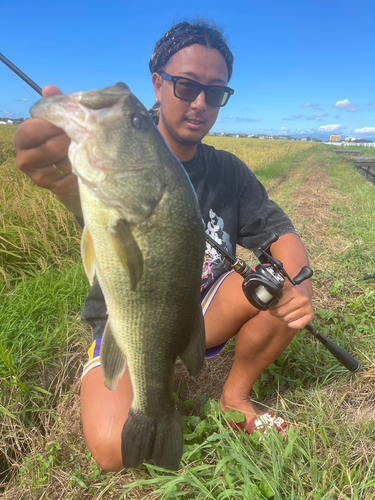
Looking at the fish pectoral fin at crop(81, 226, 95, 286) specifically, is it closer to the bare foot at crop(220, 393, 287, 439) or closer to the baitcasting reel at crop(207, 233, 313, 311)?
the baitcasting reel at crop(207, 233, 313, 311)

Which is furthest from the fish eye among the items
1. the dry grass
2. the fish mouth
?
the dry grass

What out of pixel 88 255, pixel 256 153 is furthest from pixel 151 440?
pixel 256 153

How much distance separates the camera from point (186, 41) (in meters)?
2.52

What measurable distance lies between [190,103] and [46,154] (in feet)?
4.64

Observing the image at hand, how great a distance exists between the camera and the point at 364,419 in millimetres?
2248

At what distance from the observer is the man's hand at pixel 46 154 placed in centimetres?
144

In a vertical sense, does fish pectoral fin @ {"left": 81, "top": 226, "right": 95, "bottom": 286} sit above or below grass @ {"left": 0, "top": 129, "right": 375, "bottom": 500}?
above

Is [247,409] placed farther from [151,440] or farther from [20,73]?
[20,73]

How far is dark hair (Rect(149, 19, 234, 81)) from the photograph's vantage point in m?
2.53

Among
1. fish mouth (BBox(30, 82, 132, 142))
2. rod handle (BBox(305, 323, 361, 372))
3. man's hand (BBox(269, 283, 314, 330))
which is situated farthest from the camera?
rod handle (BBox(305, 323, 361, 372))

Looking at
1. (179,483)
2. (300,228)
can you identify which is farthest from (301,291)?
(300,228)

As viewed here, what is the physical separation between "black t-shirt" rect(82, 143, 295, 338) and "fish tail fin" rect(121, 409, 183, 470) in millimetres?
1312

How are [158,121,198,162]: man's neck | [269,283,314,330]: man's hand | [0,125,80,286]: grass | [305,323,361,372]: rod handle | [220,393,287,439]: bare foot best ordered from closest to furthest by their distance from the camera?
[269,283,314,330]: man's hand, [220,393,287,439]: bare foot, [305,323,361,372]: rod handle, [158,121,198,162]: man's neck, [0,125,80,286]: grass

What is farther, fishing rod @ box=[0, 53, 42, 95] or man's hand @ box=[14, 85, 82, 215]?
fishing rod @ box=[0, 53, 42, 95]
